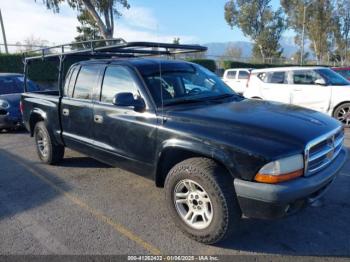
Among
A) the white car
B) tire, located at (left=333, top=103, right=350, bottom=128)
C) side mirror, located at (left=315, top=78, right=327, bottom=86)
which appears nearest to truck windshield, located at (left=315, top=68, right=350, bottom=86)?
the white car

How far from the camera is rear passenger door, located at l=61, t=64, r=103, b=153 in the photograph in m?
4.63

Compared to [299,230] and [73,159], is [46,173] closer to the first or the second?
[73,159]

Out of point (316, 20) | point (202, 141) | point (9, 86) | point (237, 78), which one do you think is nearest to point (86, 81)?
point (202, 141)

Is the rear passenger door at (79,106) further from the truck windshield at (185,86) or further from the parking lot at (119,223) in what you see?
the truck windshield at (185,86)

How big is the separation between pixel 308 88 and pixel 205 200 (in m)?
7.21

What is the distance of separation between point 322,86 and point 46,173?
24.1 feet

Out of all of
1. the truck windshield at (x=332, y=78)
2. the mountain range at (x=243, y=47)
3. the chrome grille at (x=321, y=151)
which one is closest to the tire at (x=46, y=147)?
the mountain range at (x=243, y=47)

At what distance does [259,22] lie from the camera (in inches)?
1811

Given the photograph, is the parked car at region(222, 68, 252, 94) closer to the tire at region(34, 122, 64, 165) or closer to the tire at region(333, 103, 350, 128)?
the tire at region(333, 103, 350, 128)

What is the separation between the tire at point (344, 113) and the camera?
8.72 m

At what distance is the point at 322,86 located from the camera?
9039 mm

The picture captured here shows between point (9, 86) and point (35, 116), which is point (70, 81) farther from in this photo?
point (9, 86)

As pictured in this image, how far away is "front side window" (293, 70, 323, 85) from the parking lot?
4.56 meters

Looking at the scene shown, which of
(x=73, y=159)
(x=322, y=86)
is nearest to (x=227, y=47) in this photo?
(x=322, y=86)
